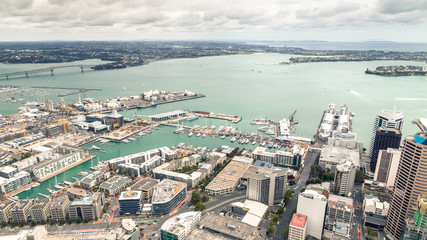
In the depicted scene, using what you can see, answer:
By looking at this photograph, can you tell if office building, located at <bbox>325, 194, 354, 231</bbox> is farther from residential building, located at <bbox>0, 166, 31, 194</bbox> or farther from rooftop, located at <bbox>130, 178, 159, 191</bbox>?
residential building, located at <bbox>0, 166, 31, 194</bbox>

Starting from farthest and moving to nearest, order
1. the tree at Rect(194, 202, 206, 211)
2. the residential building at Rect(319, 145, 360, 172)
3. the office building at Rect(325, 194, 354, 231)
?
the residential building at Rect(319, 145, 360, 172) < the tree at Rect(194, 202, 206, 211) < the office building at Rect(325, 194, 354, 231)

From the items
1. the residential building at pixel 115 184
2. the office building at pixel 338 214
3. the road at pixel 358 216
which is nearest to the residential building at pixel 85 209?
the residential building at pixel 115 184

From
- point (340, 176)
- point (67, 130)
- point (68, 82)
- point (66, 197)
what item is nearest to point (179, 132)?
point (67, 130)

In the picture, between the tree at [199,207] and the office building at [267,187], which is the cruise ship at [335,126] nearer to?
the office building at [267,187]

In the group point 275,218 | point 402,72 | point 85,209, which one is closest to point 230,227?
point 275,218

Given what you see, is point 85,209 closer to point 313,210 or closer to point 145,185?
point 145,185

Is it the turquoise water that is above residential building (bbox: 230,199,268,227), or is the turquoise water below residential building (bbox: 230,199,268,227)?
above

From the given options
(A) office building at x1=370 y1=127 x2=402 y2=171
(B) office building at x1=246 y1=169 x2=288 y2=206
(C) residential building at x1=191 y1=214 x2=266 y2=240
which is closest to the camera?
(C) residential building at x1=191 y1=214 x2=266 y2=240

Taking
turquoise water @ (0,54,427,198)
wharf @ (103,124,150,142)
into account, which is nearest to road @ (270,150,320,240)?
turquoise water @ (0,54,427,198)
